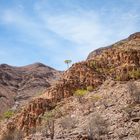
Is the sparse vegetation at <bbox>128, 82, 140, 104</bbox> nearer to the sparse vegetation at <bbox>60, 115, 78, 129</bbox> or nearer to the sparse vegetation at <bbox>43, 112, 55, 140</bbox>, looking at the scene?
the sparse vegetation at <bbox>60, 115, 78, 129</bbox>

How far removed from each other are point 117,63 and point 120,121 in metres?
26.0

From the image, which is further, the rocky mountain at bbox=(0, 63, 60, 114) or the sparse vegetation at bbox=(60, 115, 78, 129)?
the rocky mountain at bbox=(0, 63, 60, 114)

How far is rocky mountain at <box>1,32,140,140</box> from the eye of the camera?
1905 inches

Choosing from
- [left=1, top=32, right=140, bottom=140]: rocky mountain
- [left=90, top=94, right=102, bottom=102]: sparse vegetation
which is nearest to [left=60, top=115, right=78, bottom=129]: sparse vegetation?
[left=1, top=32, right=140, bottom=140]: rocky mountain

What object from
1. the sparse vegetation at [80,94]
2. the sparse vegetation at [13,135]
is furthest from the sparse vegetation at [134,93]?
the sparse vegetation at [13,135]

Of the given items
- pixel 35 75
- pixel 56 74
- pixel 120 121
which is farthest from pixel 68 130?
pixel 56 74

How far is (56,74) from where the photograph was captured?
6196 inches

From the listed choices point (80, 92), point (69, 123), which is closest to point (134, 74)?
point (80, 92)

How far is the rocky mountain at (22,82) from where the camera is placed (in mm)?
119312

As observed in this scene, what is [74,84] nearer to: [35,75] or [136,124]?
[136,124]

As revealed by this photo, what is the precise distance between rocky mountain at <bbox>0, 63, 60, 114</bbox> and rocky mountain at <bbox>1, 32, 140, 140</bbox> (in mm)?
37727

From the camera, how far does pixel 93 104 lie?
59.2 meters

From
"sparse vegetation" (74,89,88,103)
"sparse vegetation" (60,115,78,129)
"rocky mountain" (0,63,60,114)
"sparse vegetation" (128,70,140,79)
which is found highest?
"rocky mountain" (0,63,60,114)

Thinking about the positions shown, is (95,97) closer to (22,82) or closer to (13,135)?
(13,135)
